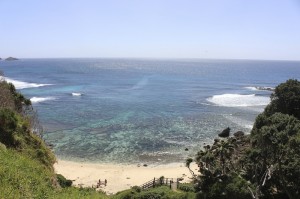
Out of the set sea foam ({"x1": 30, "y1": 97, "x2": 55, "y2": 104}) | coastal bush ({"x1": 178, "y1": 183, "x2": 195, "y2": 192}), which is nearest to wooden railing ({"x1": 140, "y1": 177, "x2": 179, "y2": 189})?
coastal bush ({"x1": 178, "y1": 183, "x2": 195, "y2": 192})

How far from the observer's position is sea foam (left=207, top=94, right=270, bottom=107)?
80125 millimetres

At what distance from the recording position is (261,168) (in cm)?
2828

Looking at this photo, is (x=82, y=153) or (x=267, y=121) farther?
(x=82, y=153)

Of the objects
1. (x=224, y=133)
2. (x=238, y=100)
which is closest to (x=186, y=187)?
(x=224, y=133)

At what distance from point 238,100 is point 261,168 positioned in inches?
2331

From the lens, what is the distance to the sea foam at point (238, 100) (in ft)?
263

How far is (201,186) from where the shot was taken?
2792cm

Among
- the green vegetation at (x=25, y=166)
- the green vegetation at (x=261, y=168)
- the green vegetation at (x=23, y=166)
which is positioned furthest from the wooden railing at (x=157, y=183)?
the green vegetation at (x=23, y=166)

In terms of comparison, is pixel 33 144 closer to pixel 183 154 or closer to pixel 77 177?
pixel 77 177

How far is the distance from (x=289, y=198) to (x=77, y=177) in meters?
22.5

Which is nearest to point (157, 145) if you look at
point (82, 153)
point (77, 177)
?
point (82, 153)

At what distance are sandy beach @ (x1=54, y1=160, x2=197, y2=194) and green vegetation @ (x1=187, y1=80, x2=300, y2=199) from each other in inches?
347

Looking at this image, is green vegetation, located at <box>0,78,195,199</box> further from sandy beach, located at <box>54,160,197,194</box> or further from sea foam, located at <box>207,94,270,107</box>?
sea foam, located at <box>207,94,270,107</box>

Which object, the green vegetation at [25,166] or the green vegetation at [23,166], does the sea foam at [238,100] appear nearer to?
the green vegetation at [25,166]
